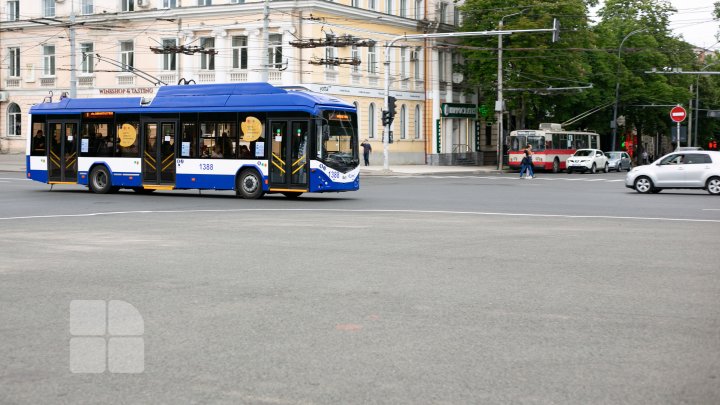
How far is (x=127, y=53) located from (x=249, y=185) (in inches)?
1527

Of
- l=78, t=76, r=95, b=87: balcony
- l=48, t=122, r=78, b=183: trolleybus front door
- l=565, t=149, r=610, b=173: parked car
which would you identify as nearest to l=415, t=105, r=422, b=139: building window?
l=565, t=149, r=610, b=173: parked car

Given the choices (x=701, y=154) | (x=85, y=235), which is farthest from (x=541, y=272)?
(x=701, y=154)

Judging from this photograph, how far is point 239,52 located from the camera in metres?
60.2

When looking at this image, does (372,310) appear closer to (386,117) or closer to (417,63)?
(386,117)

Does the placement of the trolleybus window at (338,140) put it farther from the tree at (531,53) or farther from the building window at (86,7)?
the building window at (86,7)

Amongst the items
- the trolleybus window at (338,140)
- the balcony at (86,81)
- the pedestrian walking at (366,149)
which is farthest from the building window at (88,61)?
the trolleybus window at (338,140)

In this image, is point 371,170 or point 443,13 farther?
point 443,13

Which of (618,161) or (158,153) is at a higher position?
→ (618,161)

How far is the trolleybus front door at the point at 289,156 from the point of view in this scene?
1090 inches

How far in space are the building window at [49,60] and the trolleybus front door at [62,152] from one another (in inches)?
1433

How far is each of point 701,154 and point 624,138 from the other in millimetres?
53883

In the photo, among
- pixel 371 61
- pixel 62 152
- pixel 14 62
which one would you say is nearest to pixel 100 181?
pixel 62 152

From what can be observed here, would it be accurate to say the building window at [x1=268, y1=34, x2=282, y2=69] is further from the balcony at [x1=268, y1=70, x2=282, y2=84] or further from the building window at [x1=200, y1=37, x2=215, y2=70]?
the building window at [x1=200, y1=37, x2=215, y2=70]

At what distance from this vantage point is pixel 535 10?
212 feet
